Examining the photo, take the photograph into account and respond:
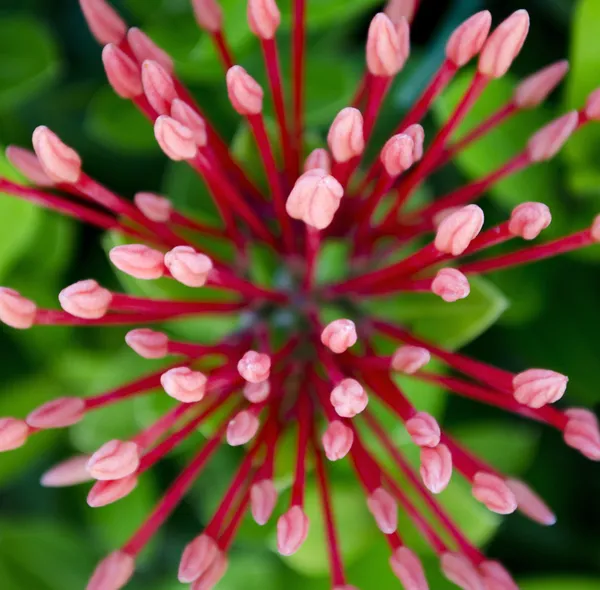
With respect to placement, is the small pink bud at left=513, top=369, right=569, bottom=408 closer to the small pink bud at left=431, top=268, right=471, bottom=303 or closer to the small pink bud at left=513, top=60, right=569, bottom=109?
the small pink bud at left=431, top=268, right=471, bottom=303

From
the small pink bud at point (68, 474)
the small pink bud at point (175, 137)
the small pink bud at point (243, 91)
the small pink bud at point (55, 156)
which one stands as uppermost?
the small pink bud at point (243, 91)

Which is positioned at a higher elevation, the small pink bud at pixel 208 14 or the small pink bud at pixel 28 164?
the small pink bud at pixel 208 14

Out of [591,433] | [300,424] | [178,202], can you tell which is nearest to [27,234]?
[178,202]

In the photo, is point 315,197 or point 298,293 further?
point 298,293

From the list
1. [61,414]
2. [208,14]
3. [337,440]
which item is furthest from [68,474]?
[208,14]

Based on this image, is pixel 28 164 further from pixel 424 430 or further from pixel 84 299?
pixel 424 430

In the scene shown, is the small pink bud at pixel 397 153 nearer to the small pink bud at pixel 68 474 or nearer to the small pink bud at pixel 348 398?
the small pink bud at pixel 348 398

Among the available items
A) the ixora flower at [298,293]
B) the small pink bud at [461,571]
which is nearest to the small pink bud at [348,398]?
the ixora flower at [298,293]
